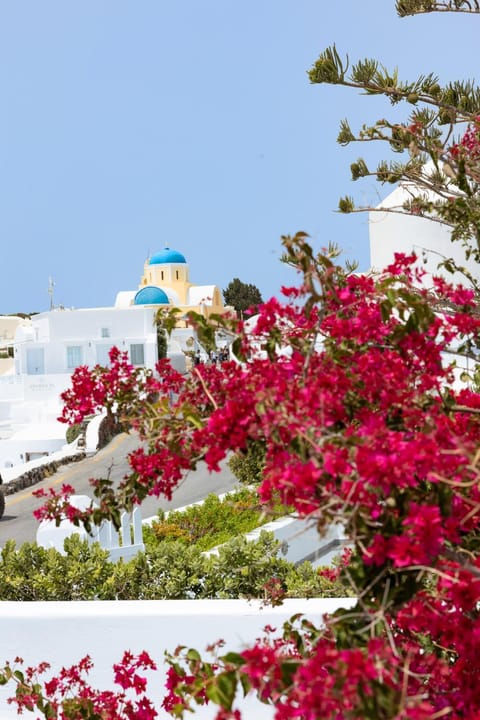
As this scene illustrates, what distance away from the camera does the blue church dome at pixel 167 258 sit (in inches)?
2424

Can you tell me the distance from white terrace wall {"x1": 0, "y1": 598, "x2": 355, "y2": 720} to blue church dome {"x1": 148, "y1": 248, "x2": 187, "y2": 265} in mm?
56463

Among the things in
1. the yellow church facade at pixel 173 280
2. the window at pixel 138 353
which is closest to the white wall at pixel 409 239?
the window at pixel 138 353

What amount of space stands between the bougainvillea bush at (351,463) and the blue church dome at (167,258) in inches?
2301

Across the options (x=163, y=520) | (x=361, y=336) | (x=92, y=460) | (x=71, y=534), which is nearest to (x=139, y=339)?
(x=92, y=460)

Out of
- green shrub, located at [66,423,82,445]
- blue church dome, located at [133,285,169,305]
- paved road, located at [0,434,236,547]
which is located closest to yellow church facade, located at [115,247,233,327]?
blue church dome, located at [133,285,169,305]

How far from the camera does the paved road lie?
16094 millimetres

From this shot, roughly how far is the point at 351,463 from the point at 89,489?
60.3 feet

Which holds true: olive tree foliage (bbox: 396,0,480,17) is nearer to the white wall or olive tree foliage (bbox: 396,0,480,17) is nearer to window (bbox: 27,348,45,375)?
the white wall

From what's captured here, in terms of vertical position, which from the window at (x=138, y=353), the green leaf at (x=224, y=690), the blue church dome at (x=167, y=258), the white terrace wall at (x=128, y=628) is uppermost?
the blue church dome at (x=167, y=258)

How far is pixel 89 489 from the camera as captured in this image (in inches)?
789

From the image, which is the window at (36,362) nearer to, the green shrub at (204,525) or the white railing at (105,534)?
the green shrub at (204,525)

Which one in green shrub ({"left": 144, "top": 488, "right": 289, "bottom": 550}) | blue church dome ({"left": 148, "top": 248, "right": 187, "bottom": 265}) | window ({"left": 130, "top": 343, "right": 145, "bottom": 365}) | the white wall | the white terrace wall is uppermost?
blue church dome ({"left": 148, "top": 248, "right": 187, "bottom": 265})

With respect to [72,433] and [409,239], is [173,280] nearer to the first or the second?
[72,433]

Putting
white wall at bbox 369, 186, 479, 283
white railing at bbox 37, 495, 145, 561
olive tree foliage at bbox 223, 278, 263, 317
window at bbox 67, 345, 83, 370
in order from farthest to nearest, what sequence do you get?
olive tree foliage at bbox 223, 278, 263, 317 < window at bbox 67, 345, 83, 370 < white wall at bbox 369, 186, 479, 283 < white railing at bbox 37, 495, 145, 561
